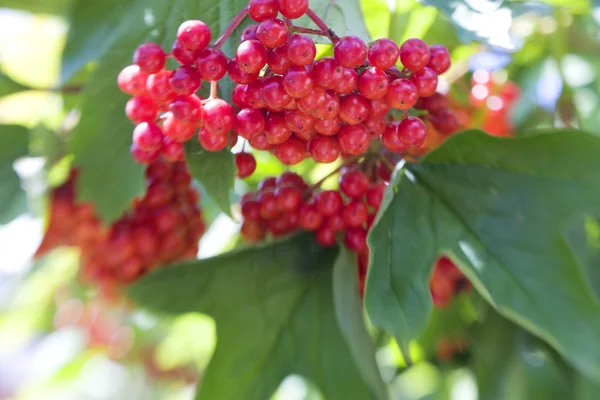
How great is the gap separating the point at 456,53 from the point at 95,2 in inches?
18.9

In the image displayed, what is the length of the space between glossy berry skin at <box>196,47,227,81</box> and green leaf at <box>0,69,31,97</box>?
0.47 meters

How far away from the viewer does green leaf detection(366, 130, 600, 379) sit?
0.51 m

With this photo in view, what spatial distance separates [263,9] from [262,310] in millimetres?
388

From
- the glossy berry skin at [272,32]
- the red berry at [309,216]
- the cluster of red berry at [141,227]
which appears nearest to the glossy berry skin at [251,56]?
the glossy berry skin at [272,32]

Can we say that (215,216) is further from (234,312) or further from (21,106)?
(21,106)

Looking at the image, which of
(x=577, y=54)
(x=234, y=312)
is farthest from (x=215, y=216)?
(x=577, y=54)

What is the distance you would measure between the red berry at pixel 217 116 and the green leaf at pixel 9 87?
1.56 feet

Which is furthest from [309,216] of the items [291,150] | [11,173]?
[11,173]

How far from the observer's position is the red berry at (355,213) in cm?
56

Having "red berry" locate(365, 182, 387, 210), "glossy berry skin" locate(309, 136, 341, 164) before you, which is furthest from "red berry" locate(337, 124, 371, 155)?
"red berry" locate(365, 182, 387, 210)

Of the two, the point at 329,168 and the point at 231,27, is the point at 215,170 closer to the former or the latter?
the point at 231,27

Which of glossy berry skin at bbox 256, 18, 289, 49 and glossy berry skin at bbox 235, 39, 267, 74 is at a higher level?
glossy berry skin at bbox 256, 18, 289, 49

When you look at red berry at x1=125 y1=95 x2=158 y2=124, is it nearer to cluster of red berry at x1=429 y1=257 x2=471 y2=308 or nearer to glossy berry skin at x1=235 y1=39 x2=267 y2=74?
glossy berry skin at x1=235 y1=39 x2=267 y2=74

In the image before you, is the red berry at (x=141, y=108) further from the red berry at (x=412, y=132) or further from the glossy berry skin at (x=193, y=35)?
the red berry at (x=412, y=132)
